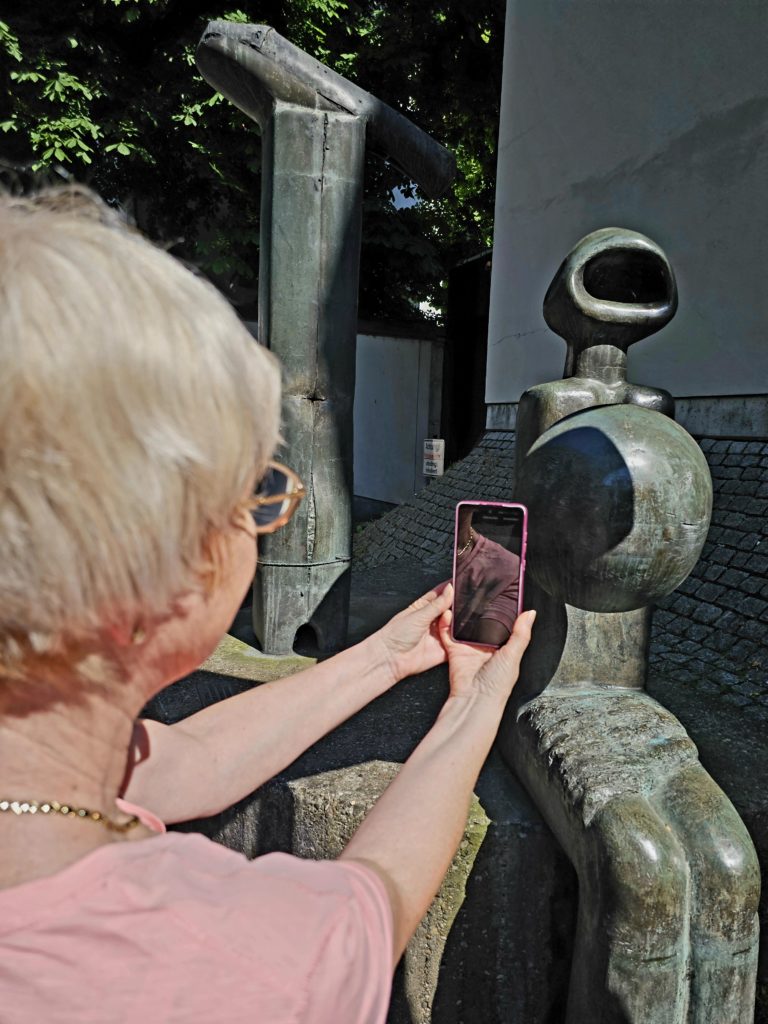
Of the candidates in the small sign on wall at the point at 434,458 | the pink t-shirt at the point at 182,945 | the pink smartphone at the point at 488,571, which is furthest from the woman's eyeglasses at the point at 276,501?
the small sign on wall at the point at 434,458

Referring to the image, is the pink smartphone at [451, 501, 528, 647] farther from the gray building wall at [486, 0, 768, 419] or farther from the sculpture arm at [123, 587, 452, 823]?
the gray building wall at [486, 0, 768, 419]

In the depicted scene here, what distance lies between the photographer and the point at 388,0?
419 inches

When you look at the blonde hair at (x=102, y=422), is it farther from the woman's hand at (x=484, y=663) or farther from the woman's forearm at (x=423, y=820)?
the woman's hand at (x=484, y=663)

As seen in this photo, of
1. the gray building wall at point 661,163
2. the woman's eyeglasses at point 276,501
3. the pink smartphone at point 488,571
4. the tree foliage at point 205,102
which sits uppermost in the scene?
the tree foliage at point 205,102

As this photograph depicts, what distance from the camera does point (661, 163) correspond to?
497cm

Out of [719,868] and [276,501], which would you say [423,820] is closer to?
[276,501]

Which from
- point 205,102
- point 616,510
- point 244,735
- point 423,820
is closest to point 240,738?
point 244,735

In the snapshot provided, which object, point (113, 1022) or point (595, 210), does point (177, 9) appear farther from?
point (113, 1022)

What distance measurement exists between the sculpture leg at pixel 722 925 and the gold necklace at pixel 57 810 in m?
1.27

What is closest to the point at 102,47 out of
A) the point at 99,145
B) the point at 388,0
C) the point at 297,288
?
the point at 99,145

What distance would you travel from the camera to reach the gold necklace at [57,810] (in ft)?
2.17

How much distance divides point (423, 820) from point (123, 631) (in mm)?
418

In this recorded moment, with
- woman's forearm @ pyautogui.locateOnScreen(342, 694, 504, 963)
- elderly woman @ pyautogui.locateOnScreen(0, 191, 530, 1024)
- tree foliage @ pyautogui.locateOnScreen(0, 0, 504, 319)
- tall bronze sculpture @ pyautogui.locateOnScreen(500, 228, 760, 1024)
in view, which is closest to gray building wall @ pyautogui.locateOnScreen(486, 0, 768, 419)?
tall bronze sculpture @ pyautogui.locateOnScreen(500, 228, 760, 1024)

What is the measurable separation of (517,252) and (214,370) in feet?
22.8
